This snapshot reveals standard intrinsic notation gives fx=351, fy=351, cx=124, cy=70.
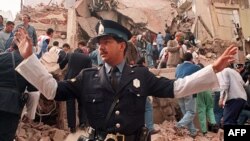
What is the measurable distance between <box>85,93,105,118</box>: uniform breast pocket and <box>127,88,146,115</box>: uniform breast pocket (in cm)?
20

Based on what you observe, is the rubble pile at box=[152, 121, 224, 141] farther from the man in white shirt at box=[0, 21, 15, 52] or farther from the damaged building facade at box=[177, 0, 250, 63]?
the damaged building facade at box=[177, 0, 250, 63]

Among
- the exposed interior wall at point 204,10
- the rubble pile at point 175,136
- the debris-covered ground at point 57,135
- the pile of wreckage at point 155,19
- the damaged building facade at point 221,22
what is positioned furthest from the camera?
the exposed interior wall at point 204,10

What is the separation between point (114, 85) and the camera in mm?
2633

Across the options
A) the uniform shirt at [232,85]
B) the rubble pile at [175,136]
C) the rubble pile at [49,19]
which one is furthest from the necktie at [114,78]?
the rubble pile at [49,19]

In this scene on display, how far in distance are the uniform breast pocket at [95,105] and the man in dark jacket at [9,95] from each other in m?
1.52

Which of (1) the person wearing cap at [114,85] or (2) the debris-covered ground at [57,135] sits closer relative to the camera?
(1) the person wearing cap at [114,85]

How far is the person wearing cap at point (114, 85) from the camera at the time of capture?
8.30 ft

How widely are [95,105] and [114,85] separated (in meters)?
0.21

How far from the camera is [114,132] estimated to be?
2529 mm

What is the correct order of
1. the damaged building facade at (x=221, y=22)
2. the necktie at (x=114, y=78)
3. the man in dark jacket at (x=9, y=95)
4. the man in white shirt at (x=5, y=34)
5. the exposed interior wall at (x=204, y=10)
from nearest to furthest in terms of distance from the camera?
the necktie at (x=114, y=78) < the man in dark jacket at (x=9, y=95) < the man in white shirt at (x=5, y=34) < the damaged building facade at (x=221, y=22) < the exposed interior wall at (x=204, y=10)

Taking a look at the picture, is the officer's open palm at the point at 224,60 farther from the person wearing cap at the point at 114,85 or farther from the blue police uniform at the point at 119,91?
the blue police uniform at the point at 119,91

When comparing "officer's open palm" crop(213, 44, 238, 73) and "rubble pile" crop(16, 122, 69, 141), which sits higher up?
"officer's open palm" crop(213, 44, 238, 73)

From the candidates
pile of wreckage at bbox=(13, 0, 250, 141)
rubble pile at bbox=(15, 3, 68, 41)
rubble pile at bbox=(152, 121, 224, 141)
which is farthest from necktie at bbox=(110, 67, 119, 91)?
rubble pile at bbox=(15, 3, 68, 41)

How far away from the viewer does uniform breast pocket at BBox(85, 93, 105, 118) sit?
258cm
